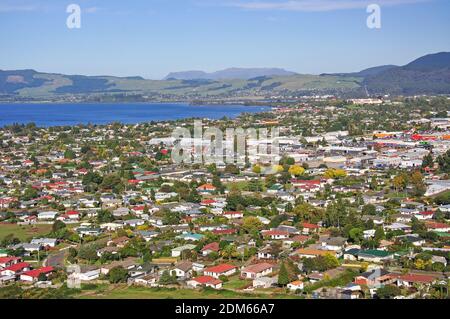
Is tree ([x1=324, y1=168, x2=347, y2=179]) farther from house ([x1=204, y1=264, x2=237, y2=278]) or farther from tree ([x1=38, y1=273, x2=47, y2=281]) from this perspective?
tree ([x1=38, y1=273, x2=47, y2=281])

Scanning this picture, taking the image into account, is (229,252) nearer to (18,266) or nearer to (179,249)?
(179,249)

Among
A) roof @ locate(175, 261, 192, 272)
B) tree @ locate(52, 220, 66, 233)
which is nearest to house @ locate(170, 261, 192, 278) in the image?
roof @ locate(175, 261, 192, 272)

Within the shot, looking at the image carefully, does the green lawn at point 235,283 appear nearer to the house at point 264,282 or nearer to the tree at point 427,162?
the house at point 264,282

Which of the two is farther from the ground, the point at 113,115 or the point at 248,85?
the point at 248,85

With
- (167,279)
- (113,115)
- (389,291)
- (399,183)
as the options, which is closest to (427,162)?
(399,183)

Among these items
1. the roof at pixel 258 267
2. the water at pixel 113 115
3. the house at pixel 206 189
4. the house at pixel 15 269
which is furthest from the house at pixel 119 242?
the water at pixel 113 115
